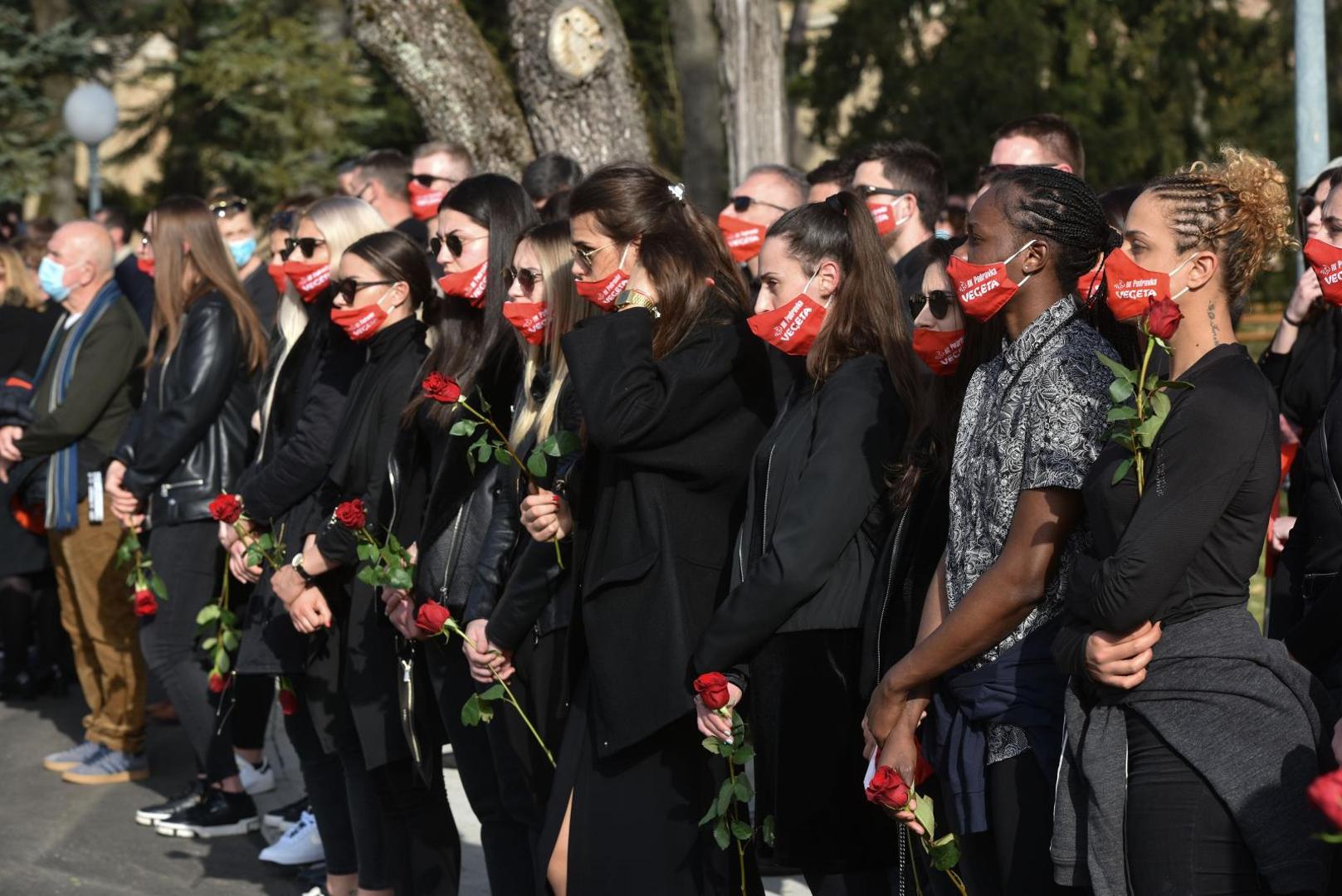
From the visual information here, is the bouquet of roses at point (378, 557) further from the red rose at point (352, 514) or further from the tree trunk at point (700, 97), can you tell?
the tree trunk at point (700, 97)

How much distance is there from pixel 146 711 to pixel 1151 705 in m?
6.92

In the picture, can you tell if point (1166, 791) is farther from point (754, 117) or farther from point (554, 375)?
point (754, 117)

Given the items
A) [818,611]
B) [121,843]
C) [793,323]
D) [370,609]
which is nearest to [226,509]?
[370,609]

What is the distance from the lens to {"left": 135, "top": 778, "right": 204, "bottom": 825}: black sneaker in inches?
275

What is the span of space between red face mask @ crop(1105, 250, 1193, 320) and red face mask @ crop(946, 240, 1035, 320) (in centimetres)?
21

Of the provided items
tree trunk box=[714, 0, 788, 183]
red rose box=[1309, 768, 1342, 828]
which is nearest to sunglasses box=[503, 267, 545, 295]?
red rose box=[1309, 768, 1342, 828]

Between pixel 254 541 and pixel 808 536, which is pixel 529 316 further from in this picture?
pixel 254 541

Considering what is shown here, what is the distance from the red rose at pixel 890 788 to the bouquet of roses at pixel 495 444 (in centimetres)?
127

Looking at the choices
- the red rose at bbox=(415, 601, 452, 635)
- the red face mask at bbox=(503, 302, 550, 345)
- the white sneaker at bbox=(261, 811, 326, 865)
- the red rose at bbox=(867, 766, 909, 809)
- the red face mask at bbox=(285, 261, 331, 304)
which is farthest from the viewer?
the white sneaker at bbox=(261, 811, 326, 865)

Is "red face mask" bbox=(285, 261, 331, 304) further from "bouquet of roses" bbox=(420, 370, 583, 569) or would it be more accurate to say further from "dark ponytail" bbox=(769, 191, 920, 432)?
"dark ponytail" bbox=(769, 191, 920, 432)

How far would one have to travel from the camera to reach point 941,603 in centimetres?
345

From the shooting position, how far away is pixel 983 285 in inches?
130

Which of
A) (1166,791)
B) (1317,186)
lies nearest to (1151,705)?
(1166,791)

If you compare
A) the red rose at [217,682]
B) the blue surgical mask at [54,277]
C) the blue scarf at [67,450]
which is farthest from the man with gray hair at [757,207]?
the blue surgical mask at [54,277]
